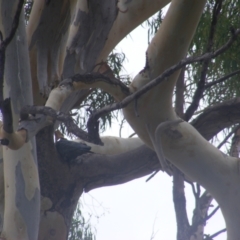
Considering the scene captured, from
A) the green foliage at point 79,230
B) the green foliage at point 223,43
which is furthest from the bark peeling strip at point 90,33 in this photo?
the green foliage at point 79,230

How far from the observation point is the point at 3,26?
2012 mm

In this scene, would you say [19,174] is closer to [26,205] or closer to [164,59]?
[26,205]

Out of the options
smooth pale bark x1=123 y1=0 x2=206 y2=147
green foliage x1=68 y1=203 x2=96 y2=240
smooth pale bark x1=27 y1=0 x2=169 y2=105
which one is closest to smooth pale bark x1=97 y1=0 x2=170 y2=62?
smooth pale bark x1=27 y1=0 x2=169 y2=105

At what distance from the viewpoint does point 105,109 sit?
59.7 inches

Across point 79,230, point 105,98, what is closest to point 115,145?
point 105,98

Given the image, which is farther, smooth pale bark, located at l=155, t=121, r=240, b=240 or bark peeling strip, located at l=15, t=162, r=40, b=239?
smooth pale bark, located at l=155, t=121, r=240, b=240

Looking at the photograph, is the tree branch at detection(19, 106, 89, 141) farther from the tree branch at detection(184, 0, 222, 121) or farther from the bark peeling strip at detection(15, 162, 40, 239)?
the tree branch at detection(184, 0, 222, 121)

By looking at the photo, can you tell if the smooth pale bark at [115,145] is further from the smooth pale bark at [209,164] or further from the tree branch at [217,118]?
the smooth pale bark at [209,164]

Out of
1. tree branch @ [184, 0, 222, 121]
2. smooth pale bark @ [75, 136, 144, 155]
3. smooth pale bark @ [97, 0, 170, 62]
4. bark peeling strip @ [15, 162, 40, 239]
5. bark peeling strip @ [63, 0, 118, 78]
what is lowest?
bark peeling strip @ [15, 162, 40, 239]

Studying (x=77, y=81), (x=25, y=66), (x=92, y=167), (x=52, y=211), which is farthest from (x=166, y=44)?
(x=52, y=211)

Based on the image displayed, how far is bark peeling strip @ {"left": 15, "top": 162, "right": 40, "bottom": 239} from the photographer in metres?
1.84

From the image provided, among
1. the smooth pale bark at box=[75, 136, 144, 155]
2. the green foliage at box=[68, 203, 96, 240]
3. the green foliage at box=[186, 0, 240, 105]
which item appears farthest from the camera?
the green foliage at box=[68, 203, 96, 240]

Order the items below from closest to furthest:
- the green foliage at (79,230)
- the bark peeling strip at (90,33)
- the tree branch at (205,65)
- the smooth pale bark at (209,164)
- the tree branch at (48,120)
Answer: the tree branch at (48,120) → the tree branch at (205,65) → the smooth pale bark at (209,164) → the bark peeling strip at (90,33) → the green foliage at (79,230)

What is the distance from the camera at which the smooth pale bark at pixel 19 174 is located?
6.02 feet
